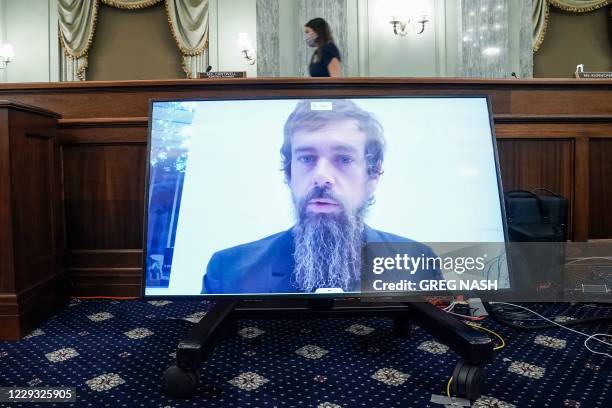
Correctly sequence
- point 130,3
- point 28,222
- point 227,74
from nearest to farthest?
point 28,222, point 227,74, point 130,3

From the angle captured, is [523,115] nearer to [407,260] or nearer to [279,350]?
[407,260]

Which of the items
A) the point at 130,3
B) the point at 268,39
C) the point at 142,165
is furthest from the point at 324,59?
the point at 130,3

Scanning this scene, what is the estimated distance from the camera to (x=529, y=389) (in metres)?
1.09

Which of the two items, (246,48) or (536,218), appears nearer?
(536,218)

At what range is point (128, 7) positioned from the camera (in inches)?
222

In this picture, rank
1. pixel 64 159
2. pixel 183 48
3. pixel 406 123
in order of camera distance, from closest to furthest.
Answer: pixel 406 123 → pixel 64 159 → pixel 183 48

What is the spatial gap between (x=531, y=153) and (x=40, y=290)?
6.66 ft

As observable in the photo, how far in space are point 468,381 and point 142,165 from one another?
1.55 metres

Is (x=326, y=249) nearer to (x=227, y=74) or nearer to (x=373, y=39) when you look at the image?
(x=227, y=74)

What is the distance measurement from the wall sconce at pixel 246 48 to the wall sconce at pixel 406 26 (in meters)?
1.68

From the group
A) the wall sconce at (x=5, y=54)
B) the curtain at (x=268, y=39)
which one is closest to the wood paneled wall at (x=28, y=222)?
the curtain at (x=268, y=39)

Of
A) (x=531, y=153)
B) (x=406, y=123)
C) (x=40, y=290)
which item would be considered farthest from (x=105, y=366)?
(x=531, y=153)

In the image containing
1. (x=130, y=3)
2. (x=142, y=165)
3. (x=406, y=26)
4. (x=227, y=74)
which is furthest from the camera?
(x=130, y=3)

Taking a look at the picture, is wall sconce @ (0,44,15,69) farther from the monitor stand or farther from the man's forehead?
the man's forehead
